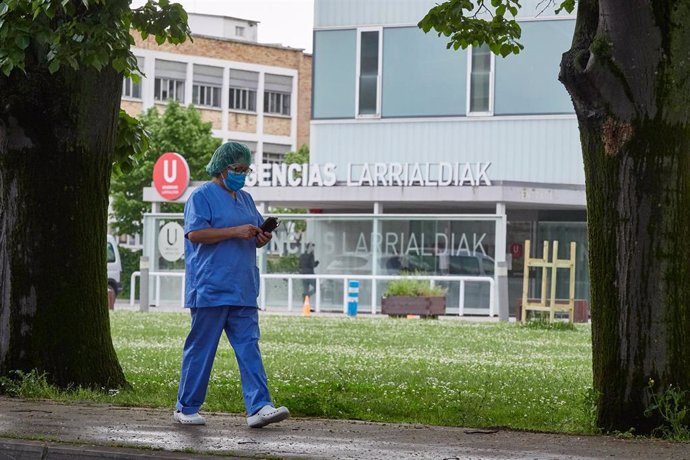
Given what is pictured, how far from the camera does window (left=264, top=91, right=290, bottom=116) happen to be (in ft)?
257

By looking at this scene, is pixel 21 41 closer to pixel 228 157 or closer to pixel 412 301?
pixel 228 157

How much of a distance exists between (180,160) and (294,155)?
97.3ft

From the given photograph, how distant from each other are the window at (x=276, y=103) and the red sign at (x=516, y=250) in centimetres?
4067

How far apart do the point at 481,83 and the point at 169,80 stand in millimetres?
35592

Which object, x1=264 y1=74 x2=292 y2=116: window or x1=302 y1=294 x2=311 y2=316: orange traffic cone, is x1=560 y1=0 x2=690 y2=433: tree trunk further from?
x1=264 y1=74 x2=292 y2=116: window

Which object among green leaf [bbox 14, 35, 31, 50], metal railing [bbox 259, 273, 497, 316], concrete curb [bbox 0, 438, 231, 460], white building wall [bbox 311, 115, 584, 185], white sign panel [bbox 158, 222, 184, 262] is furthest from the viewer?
white building wall [bbox 311, 115, 584, 185]

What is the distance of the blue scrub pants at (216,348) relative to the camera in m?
10.1

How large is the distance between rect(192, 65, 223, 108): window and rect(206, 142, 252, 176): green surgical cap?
65224mm

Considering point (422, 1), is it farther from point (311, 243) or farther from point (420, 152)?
point (311, 243)

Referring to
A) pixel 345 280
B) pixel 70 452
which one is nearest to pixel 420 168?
pixel 345 280

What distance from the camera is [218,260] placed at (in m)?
10.2

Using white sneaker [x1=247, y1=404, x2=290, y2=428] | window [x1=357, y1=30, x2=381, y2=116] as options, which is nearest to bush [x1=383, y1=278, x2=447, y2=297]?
window [x1=357, y1=30, x2=381, y2=116]

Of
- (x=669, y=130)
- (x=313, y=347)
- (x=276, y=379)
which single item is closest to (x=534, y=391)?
(x=276, y=379)

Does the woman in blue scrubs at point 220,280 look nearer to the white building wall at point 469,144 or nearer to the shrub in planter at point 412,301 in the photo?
the shrub in planter at point 412,301
